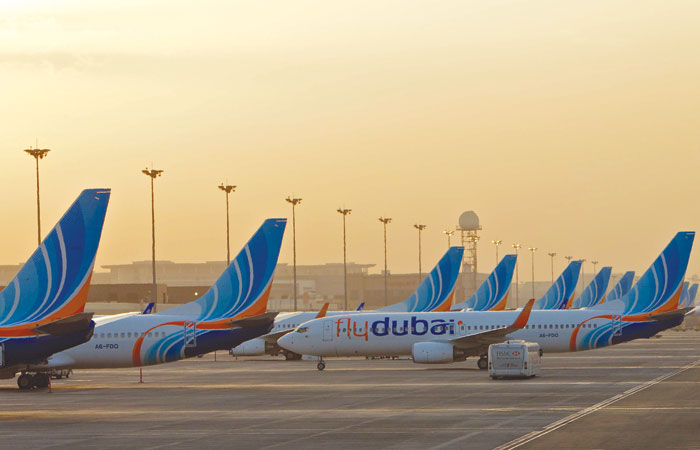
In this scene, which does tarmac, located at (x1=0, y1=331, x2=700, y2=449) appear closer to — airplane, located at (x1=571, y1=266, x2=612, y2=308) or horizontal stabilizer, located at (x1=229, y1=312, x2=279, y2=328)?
horizontal stabilizer, located at (x1=229, y1=312, x2=279, y2=328)

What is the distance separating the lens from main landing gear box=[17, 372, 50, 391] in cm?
5129

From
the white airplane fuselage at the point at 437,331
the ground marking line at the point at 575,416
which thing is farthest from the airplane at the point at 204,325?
the ground marking line at the point at 575,416

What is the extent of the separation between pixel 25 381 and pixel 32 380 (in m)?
0.32

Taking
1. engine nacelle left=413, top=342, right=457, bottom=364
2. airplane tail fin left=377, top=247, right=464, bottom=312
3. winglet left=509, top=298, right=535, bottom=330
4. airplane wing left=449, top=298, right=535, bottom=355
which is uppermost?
airplane tail fin left=377, top=247, right=464, bottom=312

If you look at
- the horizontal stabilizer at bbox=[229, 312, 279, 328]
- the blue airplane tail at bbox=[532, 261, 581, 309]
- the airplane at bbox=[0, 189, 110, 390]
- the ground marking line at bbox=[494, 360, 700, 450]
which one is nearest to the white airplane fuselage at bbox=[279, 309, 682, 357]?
the ground marking line at bbox=[494, 360, 700, 450]

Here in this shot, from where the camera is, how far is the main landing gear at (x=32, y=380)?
5129 cm

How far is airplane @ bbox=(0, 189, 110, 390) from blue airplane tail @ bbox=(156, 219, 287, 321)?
49.8 ft

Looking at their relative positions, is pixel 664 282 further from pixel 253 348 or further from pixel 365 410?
pixel 365 410

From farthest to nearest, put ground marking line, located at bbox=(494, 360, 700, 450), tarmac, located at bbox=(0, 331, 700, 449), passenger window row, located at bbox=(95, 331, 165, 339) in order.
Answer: passenger window row, located at bbox=(95, 331, 165, 339)
tarmac, located at bbox=(0, 331, 700, 449)
ground marking line, located at bbox=(494, 360, 700, 450)

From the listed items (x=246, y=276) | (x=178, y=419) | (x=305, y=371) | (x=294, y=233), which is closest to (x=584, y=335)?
(x=305, y=371)

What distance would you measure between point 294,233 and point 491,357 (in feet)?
228

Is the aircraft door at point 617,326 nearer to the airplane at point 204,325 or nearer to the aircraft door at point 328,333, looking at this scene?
the aircraft door at point 328,333

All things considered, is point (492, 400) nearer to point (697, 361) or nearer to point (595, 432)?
point (595, 432)

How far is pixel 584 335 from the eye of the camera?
63.6m
